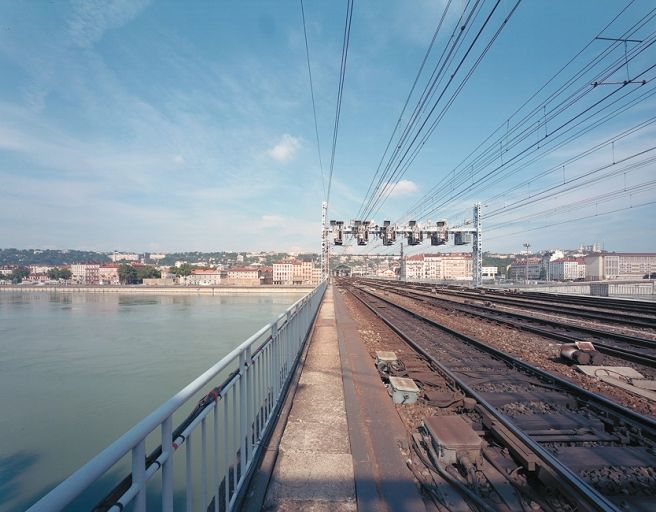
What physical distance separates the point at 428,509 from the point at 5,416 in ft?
48.7

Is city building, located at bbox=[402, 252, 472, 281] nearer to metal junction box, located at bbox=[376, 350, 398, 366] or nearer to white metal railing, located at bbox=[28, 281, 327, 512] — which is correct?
metal junction box, located at bbox=[376, 350, 398, 366]

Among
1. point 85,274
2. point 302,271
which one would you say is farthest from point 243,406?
point 85,274

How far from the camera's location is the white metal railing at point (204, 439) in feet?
4.11

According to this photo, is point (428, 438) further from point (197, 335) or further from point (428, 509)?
point (197, 335)

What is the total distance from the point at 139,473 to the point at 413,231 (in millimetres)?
30063

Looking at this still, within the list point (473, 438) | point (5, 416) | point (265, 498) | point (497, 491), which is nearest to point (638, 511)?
point (497, 491)

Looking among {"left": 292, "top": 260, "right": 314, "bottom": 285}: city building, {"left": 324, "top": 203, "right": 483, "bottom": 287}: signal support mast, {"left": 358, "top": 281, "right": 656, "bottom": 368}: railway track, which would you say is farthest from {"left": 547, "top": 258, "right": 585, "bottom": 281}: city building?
{"left": 358, "top": 281, "right": 656, "bottom": 368}: railway track

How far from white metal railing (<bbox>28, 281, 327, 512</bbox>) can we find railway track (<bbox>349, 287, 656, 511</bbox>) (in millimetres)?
2233

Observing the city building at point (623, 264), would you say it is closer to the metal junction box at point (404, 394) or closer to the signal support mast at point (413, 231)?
the signal support mast at point (413, 231)

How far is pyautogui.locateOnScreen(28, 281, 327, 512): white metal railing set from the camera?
1252 mm

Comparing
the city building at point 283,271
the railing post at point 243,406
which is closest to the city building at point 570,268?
the city building at point 283,271

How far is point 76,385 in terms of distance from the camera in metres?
15.5

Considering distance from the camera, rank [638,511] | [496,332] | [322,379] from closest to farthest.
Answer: [638,511]
[322,379]
[496,332]

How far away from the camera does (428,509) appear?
2.83m
